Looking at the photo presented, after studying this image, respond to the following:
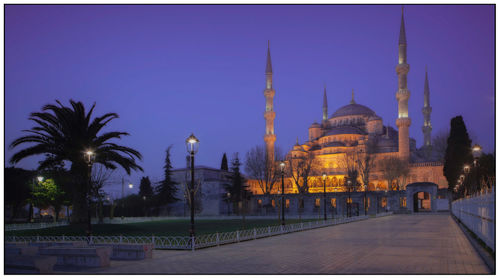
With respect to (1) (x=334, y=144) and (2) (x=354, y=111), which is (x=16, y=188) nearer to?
(1) (x=334, y=144)

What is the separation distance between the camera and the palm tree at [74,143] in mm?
20797

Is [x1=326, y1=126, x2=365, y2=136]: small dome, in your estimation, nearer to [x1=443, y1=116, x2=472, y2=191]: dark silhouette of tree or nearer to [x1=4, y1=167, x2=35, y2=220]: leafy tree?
[x1=443, y1=116, x2=472, y2=191]: dark silhouette of tree

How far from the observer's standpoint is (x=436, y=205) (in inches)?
2233

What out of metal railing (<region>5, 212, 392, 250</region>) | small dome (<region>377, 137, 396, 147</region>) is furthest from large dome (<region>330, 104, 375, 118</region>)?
metal railing (<region>5, 212, 392, 250</region>)

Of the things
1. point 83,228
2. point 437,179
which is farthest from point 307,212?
point 83,228

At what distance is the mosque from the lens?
7494 centimetres

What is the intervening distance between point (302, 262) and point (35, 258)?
20.8 feet

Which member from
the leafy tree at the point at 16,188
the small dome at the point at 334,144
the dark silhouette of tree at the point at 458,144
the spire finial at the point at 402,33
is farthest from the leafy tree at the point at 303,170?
the leafy tree at the point at 16,188

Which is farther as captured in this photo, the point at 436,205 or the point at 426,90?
the point at 426,90

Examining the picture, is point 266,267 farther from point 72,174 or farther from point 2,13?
point 72,174

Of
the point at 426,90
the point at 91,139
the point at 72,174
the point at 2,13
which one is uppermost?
the point at 426,90

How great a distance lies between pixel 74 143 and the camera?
841 inches

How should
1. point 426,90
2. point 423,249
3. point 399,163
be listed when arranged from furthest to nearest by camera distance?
point 426,90 → point 399,163 → point 423,249

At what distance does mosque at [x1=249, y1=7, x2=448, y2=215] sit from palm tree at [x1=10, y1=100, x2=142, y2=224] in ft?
Answer: 144
